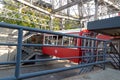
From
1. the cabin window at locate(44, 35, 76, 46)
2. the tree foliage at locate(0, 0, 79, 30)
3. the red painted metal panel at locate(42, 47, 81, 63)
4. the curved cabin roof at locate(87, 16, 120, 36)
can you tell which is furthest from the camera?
the tree foliage at locate(0, 0, 79, 30)

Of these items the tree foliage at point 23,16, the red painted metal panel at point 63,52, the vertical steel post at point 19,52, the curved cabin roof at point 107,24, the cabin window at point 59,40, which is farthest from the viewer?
the tree foliage at point 23,16

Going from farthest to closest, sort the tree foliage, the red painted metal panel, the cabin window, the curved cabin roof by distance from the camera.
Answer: the tree foliage
the cabin window
the red painted metal panel
the curved cabin roof

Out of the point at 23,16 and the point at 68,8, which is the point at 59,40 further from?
the point at 68,8

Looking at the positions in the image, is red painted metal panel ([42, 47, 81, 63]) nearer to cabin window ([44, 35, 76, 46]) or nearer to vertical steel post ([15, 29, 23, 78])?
cabin window ([44, 35, 76, 46])

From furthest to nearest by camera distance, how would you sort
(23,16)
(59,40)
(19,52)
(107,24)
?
(23,16) < (59,40) < (107,24) < (19,52)

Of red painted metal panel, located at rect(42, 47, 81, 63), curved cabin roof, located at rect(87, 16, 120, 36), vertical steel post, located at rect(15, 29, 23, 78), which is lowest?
red painted metal panel, located at rect(42, 47, 81, 63)

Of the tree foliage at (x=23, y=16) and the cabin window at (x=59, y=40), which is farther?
the tree foliage at (x=23, y=16)

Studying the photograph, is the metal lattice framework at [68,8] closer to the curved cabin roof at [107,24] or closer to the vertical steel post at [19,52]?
the curved cabin roof at [107,24]

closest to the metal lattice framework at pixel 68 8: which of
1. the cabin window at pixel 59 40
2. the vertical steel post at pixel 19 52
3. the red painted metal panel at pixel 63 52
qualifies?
the cabin window at pixel 59 40

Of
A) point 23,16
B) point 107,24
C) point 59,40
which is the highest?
point 23,16

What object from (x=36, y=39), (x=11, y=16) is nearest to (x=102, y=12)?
(x=36, y=39)

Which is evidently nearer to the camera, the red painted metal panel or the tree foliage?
the red painted metal panel

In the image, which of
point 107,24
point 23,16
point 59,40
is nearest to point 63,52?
point 59,40

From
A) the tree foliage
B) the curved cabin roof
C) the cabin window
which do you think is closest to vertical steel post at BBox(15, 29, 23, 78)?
the curved cabin roof
